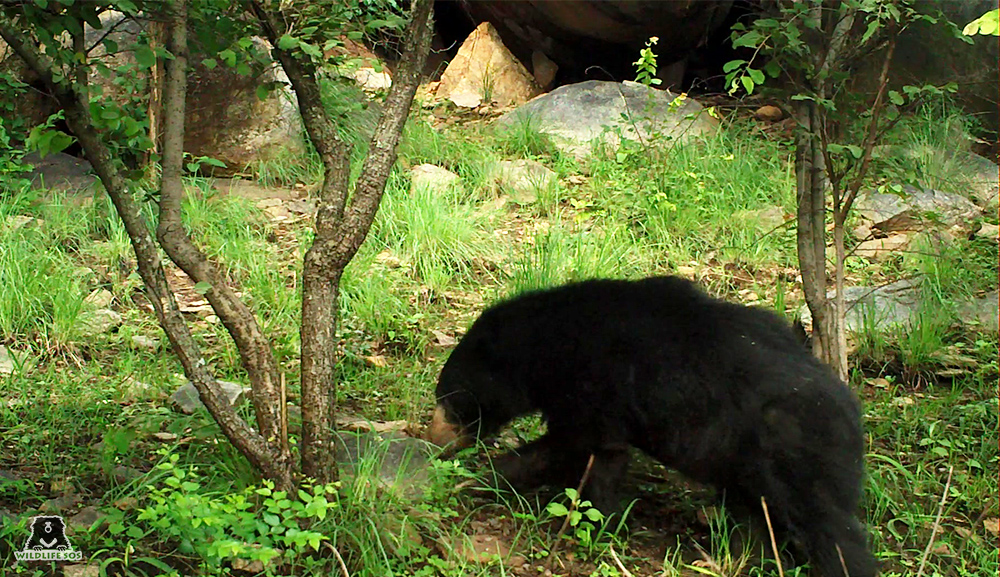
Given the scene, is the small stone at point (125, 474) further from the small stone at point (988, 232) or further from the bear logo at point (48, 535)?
the small stone at point (988, 232)

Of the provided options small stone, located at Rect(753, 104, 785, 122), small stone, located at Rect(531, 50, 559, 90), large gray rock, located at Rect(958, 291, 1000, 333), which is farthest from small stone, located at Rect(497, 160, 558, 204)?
large gray rock, located at Rect(958, 291, 1000, 333)

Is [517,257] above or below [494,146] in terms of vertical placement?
below

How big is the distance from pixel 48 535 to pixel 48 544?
0.12ft

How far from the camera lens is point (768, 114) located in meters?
8.47

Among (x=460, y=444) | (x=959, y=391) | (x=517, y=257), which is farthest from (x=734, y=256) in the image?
(x=460, y=444)

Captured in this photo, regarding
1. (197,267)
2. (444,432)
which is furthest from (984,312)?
(197,267)

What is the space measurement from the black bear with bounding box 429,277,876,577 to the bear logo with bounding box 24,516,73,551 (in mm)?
1340

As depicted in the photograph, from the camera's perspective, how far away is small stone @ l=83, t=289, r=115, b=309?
5102mm

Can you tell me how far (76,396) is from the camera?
420 centimetres

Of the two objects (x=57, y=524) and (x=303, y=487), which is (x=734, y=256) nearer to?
(x=303, y=487)

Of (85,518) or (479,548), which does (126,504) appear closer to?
(85,518)

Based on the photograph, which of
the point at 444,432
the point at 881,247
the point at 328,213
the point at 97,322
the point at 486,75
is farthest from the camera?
the point at 486,75

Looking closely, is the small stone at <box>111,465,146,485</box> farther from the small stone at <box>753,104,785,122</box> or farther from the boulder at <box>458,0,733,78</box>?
the small stone at <box>753,104,785,122</box>

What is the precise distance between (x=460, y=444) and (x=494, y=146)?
4004 mm
